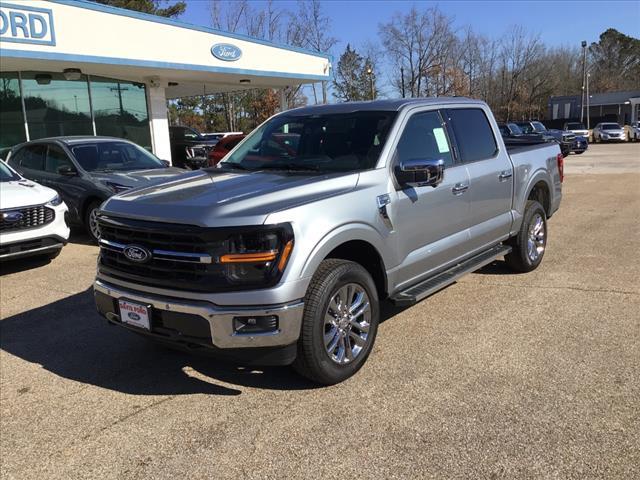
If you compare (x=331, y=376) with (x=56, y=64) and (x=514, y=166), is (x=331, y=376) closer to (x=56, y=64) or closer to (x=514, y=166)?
(x=514, y=166)

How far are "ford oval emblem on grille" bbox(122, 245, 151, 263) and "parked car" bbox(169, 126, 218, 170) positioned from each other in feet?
52.3

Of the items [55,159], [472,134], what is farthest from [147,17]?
[472,134]

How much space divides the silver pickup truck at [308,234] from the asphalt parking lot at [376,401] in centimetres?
41

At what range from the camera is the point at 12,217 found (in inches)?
275

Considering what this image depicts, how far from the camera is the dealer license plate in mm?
3586

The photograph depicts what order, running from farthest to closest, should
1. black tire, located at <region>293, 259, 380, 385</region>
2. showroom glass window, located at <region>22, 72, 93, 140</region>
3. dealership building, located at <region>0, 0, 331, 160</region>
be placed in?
1. showroom glass window, located at <region>22, 72, 93, 140</region>
2. dealership building, located at <region>0, 0, 331, 160</region>
3. black tire, located at <region>293, 259, 380, 385</region>

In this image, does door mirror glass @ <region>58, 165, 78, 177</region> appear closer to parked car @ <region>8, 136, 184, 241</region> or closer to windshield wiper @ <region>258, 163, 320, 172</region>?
parked car @ <region>8, 136, 184, 241</region>

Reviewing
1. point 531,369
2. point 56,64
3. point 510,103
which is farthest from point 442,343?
point 510,103

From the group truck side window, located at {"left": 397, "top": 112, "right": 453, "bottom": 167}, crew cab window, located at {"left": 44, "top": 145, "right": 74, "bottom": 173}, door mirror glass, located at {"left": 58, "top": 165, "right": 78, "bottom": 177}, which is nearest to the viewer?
truck side window, located at {"left": 397, "top": 112, "right": 453, "bottom": 167}

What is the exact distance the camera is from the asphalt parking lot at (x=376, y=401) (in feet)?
9.71

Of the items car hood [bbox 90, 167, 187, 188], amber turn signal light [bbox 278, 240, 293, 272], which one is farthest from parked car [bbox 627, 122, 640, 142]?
amber turn signal light [bbox 278, 240, 293, 272]

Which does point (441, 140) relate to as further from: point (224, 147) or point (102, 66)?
point (102, 66)

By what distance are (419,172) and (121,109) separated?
15.0 meters

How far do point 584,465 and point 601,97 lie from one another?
3251 inches
